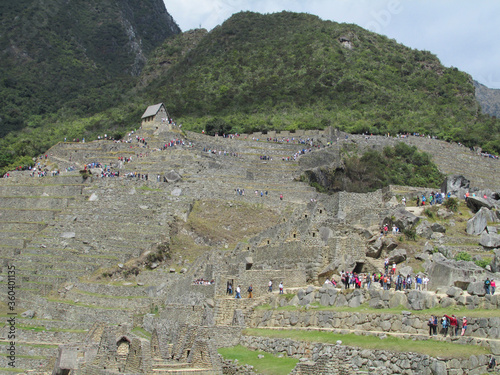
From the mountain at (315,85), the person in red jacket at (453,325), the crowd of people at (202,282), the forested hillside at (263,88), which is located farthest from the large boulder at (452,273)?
the forested hillside at (263,88)

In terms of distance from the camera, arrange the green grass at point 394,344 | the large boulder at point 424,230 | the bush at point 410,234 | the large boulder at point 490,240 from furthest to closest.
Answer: the large boulder at point 424,230
the bush at point 410,234
the large boulder at point 490,240
the green grass at point 394,344

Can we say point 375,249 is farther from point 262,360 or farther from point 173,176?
point 173,176

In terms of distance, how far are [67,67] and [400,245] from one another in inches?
5078

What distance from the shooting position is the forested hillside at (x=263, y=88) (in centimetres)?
9100

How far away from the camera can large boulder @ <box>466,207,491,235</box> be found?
33.5 meters

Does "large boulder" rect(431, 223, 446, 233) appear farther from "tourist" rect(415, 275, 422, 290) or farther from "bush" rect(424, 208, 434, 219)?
"tourist" rect(415, 275, 422, 290)

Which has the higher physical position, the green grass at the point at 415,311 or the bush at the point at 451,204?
the bush at the point at 451,204

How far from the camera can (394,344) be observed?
2100 cm

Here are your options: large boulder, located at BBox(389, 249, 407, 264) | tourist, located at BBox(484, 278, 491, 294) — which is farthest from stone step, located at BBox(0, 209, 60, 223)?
tourist, located at BBox(484, 278, 491, 294)

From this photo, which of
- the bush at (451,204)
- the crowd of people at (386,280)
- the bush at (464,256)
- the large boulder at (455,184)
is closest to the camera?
the crowd of people at (386,280)

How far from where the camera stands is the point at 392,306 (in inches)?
961

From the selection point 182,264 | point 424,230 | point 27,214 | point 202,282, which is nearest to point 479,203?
point 424,230

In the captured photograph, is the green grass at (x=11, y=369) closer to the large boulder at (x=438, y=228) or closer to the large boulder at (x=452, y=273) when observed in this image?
the large boulder at (x=452, y=273)

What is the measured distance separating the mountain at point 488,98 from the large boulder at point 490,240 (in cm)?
11328
